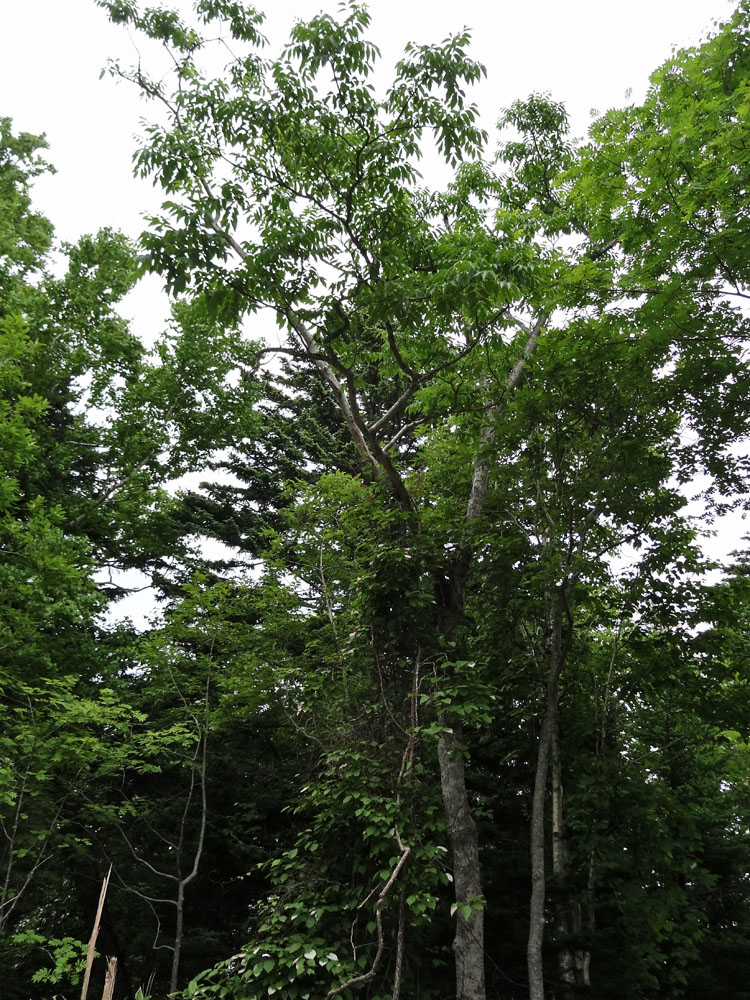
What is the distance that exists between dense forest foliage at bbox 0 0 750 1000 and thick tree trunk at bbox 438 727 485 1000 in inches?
0.9

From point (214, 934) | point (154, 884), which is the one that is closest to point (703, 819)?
point (214, 934)

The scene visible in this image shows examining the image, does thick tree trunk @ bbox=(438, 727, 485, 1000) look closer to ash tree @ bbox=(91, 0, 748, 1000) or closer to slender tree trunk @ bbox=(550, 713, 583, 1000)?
ash tree @ bbox=(91, 0, 748, 1000)

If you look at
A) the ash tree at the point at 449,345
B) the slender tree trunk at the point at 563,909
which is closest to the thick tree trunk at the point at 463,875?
the ash tree at the point at 449,345

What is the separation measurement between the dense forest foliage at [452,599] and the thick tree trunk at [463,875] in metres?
0.02

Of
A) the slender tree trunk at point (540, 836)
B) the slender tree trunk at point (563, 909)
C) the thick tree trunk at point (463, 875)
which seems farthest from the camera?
the slender tree trunk at point (563, 909)

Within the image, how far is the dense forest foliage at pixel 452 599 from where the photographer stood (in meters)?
4.82

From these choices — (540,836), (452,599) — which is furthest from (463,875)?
(452,599)

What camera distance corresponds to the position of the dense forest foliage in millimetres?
4820

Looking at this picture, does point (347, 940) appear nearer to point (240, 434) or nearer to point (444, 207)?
point (444, 207)

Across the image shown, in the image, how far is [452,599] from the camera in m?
5.95

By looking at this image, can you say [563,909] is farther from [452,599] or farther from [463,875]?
[452,599]

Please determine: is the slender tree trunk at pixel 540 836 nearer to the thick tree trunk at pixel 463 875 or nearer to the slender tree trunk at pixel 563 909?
the slender tree trunk at pixel 563 909

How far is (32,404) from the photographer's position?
8.43 meters

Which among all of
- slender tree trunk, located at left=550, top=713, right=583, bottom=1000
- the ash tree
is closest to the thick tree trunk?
the ash tree
